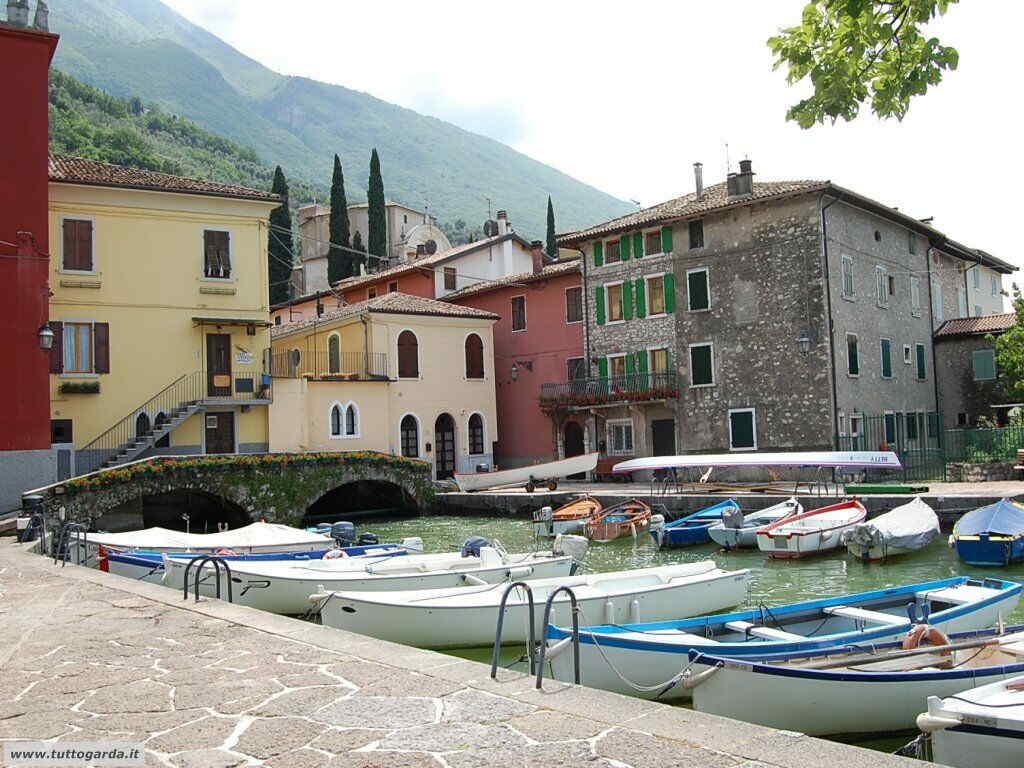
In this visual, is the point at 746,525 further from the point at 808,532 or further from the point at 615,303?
Result: the point at 615,303

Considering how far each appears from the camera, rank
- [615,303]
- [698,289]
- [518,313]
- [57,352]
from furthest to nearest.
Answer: [518,313], [615,303], [698,289], [57,352]

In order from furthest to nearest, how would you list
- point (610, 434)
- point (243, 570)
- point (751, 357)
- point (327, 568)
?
point (610, 434) < point (751, 357) < point (327, 568) < point (243, 570)

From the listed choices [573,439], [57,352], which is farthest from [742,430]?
[57,352]

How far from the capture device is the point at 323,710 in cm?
596

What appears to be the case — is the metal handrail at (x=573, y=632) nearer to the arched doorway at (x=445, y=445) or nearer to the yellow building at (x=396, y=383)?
the yellow building at (x=396, y=383)

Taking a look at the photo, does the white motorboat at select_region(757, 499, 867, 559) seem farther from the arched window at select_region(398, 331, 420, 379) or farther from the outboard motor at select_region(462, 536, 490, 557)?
the arched window at select_region(398, 331, 420, 379)

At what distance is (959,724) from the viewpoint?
6.76m

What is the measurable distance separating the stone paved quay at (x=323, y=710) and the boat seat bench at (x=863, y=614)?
583 cm

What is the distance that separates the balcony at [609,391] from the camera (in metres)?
36.1

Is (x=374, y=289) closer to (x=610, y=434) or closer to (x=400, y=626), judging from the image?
Answer: (x=610, y=434)

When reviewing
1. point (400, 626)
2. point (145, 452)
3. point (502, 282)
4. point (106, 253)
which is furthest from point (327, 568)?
point (502, 282)

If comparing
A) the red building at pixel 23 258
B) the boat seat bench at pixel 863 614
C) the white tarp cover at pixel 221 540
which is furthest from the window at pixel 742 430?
the boat seat bench at pixel 863 614

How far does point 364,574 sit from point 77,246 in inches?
812

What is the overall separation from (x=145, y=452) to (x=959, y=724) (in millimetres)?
28439
